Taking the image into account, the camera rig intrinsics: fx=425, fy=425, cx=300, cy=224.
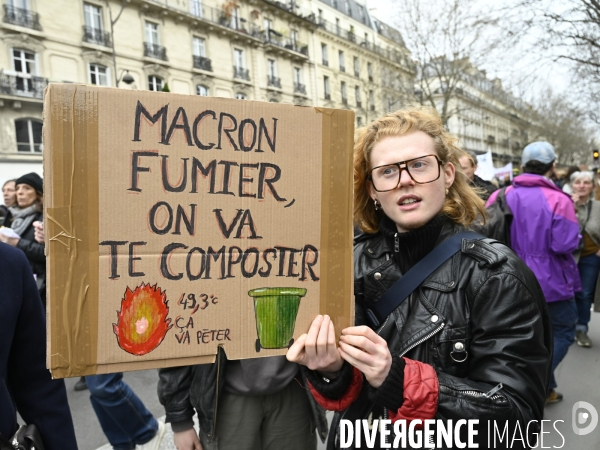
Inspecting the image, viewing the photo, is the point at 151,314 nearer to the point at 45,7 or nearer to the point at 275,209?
the point at 275,209

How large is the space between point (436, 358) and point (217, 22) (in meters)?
28.3

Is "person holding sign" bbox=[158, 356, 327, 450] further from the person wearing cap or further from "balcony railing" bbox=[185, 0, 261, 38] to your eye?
"balcony railing" bbox=[185, 0, 261, 38]

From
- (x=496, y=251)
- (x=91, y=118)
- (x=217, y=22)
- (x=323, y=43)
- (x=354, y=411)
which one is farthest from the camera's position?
(x=323, y=43)

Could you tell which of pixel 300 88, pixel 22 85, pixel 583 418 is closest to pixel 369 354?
pixel 583 418

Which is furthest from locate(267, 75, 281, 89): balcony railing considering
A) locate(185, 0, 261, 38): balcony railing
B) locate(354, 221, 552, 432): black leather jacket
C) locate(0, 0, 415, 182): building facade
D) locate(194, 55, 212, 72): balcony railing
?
locate(354, 221, 552, 432): black leather jacket

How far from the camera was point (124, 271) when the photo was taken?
1045 mm

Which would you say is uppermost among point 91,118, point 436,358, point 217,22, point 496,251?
point 217,22

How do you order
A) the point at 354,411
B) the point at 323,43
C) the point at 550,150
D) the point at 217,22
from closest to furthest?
the point at 354,411
the point at 550,150
the point at 217,22
the point at 323,43

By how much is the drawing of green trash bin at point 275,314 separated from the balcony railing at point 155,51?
23850 mm

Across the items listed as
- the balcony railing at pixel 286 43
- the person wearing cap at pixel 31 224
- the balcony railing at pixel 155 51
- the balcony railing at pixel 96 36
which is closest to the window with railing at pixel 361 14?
the balcony railing at pixel 286 43

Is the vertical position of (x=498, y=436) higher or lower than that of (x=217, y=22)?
lower

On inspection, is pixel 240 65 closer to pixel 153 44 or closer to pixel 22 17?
pixel 153 44

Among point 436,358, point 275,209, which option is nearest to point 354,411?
point 436,358

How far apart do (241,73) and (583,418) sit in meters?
26.8
